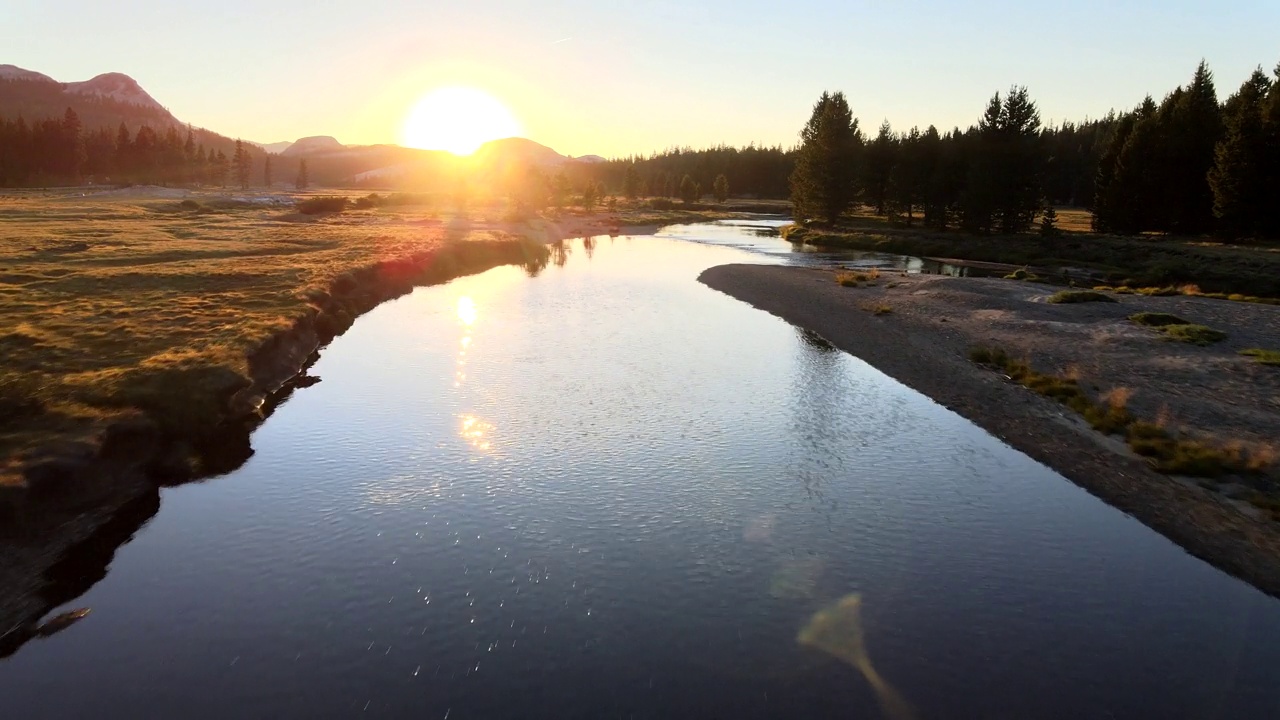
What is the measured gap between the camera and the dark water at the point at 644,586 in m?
12.8

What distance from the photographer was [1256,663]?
13586 mm

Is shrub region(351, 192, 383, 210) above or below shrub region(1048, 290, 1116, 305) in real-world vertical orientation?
above

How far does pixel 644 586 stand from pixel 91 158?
19762 cm

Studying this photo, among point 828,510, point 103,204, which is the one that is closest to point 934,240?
point 828,510

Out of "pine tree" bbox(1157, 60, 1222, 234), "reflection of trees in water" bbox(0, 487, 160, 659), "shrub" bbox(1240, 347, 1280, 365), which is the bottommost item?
"reflection of trees in water" bbox(0, 487, 160, 659)

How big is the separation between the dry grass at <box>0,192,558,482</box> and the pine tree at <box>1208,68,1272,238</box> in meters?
84.1

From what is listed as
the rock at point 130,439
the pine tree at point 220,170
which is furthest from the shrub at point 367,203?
the rock at point 130,439

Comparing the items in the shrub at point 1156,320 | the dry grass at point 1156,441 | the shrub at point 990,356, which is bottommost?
the dry grass at point 1156,441

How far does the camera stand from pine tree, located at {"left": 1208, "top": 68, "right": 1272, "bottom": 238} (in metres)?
70.8

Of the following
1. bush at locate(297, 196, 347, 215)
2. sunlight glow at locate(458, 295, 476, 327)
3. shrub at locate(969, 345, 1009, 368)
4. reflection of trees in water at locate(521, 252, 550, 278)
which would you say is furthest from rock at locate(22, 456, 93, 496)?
bush at locate(297, 196, 347, 215)

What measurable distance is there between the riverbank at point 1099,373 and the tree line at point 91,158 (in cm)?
15996

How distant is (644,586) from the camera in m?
16.1

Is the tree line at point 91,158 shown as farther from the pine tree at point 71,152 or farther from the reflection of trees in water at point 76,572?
the reflection of trees in water at point 76,572

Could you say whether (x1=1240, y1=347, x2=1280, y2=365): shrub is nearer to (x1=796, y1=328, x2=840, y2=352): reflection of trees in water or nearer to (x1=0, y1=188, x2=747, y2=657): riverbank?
(x1=796, y1=328, x2=840, y2=352): reflection of trees in water
